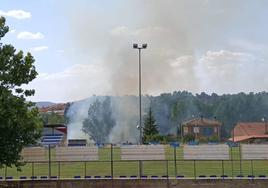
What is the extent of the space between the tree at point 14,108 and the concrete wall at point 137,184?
6671 millimetres

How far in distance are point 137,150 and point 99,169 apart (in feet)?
34.7

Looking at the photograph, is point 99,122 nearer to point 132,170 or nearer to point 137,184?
point 132,170

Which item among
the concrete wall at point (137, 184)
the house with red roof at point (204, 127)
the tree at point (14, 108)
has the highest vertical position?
the house with red roof at point (204, 127)

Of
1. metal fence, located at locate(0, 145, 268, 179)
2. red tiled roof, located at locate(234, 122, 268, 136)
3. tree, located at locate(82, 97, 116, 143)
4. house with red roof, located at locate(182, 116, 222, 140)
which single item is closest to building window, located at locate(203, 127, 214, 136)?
house with red roof, located at locate(182, 116, 222, 140)

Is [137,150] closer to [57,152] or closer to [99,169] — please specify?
[57,152]

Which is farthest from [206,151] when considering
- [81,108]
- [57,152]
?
[81,108]

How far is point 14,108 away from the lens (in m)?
19.9

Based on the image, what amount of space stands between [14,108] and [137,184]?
9.66 metres

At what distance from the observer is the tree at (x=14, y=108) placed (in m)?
19.8

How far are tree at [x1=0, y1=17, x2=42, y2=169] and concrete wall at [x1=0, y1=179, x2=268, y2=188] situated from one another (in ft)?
21.9

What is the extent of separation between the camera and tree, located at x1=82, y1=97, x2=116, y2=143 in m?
161

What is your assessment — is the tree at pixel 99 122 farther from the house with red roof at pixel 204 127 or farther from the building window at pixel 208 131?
the building window at pixel 208 131

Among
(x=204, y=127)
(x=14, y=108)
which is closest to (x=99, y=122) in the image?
(x=204, y=127)

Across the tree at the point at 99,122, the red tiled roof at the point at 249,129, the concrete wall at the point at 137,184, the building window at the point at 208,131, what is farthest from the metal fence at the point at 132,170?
the building window at the point at 208,131
